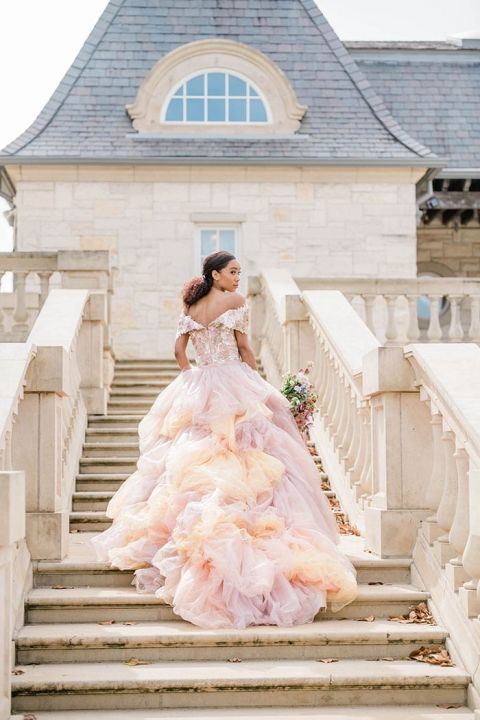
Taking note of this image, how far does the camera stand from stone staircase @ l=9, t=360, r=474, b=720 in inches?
195

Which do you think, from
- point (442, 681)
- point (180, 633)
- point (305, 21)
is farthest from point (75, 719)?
point (305, 21)

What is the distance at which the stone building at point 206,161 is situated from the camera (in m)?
17.0

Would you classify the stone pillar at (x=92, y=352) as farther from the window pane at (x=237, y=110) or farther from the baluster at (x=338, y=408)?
the window pane at (x=237, y=110)

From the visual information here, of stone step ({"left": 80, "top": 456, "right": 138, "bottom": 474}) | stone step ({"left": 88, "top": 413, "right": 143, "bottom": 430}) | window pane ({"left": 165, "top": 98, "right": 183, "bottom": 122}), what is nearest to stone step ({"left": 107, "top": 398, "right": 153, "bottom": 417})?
stone step ({"left": 88, "top": 413, "right": 143, "bottom": 430})

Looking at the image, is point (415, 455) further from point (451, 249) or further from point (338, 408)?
point (451, 249)

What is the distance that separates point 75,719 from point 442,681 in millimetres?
1746

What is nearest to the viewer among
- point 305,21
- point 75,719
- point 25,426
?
point 75,719

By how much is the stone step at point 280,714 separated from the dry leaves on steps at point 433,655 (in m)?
0.28

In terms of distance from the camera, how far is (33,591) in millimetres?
5965

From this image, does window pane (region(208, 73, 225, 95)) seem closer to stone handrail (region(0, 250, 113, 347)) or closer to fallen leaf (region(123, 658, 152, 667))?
stone handrail (region(0, 250, 113, 347))

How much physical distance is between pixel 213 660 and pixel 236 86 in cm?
1421

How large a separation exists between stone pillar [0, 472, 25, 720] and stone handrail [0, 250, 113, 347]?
5.69 metres

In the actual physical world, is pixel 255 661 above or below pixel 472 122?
below

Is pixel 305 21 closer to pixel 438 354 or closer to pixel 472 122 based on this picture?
pixel 472 122
